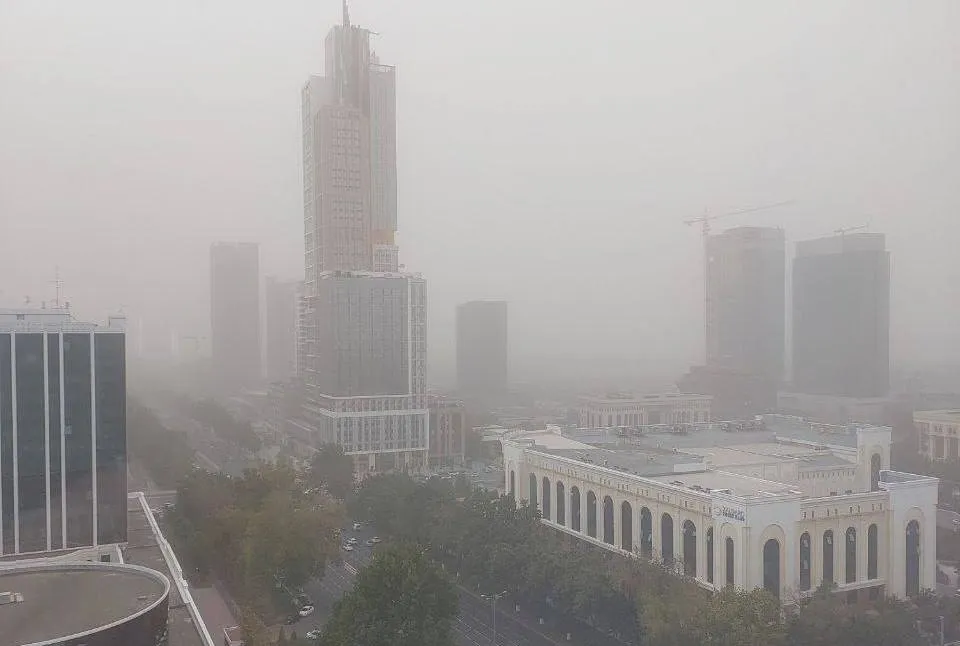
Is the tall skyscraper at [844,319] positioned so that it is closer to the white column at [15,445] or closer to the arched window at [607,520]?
the arched window at [607,520]

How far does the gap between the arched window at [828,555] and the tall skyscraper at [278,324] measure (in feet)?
70.7

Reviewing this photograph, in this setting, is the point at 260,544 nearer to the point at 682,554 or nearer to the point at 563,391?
the point at 682,554

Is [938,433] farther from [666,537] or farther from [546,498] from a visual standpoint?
[666,537]

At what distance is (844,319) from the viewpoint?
23.0 meters

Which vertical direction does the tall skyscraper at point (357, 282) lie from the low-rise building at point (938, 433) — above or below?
above

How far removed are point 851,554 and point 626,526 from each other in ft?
9.05

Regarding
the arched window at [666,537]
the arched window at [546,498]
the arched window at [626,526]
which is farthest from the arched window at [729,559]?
the arched window at [546,498]

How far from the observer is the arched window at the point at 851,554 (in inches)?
369

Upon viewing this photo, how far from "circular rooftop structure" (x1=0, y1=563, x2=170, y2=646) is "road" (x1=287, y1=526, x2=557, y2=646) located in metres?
3.57

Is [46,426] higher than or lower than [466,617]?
higher

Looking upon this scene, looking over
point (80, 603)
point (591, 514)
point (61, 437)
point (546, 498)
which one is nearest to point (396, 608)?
point (80, 603)

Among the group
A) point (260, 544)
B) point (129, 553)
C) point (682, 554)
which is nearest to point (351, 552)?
point (260, 544)

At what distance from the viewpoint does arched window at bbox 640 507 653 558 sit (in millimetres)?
10156

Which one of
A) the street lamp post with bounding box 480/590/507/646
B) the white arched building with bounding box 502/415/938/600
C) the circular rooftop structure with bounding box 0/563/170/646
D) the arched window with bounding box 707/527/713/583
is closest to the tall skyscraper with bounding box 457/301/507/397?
the white arched building with bounding box 502/415/938/600
